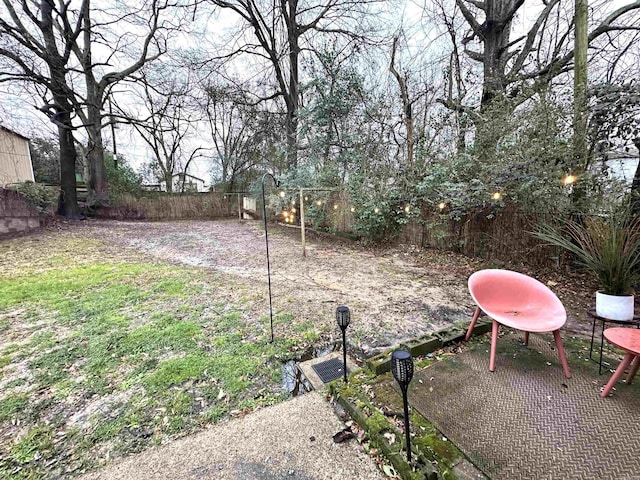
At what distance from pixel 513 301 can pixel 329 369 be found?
5.42ft

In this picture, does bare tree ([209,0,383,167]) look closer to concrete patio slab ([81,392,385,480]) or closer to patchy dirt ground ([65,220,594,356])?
patchy dirt ground ([65,220,594,356])

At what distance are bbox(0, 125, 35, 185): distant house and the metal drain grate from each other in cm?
1421

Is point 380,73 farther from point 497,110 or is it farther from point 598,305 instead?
point 598,305

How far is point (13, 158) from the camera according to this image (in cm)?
1141

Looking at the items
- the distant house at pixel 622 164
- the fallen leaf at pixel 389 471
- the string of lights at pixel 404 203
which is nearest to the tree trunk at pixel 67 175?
the string of lights at pixel 404 203

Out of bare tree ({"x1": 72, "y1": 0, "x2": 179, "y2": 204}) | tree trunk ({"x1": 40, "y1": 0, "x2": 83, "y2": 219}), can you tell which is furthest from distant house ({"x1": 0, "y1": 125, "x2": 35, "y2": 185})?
bare tree ({"x1": 72, "y1": 0, "x2": 179, "y2": 204})

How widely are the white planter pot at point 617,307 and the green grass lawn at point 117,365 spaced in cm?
241

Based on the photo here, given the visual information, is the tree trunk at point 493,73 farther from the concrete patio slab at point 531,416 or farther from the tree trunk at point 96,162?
the tree trunk at point 96,162

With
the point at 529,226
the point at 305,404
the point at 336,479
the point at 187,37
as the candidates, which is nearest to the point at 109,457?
the point at 305,404

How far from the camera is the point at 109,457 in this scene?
1.49m

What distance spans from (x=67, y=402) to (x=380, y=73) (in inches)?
372

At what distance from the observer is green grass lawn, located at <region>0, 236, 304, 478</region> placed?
162cm

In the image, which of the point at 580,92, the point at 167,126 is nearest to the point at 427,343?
the point at 580,92

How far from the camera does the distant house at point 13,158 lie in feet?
35.2
